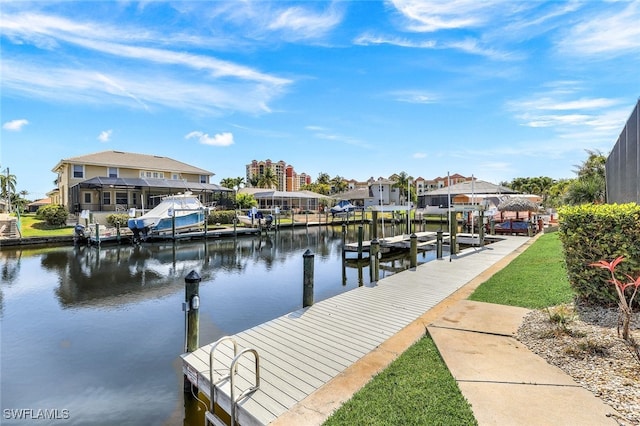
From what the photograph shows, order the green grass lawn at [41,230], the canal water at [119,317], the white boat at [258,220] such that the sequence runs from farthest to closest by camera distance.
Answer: the white boat at [258,220] → the green grass lawn at [41,230] → the canal water at [119,317]

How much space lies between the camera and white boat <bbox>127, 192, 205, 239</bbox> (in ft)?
79.7

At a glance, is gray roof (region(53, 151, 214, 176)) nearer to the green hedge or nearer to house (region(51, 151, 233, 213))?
house (region(51, 151, 233, 213))

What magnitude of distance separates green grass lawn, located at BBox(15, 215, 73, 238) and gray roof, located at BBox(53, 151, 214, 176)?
7.19 metres

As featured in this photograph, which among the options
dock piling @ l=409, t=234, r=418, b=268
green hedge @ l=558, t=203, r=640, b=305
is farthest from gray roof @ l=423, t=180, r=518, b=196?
green hedge @ l=558, t=203, r=640, b=305

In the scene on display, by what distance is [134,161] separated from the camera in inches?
1479

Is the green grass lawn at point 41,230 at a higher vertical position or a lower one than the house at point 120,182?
lower

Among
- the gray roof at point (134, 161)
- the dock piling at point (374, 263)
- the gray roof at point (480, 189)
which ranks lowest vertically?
the dock piling at point (374, 263)

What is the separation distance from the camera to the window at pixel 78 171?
32.9 meters

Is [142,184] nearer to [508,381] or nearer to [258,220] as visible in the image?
[258,220]

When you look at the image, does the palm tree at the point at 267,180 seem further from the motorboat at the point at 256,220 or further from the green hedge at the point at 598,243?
the green hedge at the point at 598,243

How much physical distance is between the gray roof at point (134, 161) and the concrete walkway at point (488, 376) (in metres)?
37.5

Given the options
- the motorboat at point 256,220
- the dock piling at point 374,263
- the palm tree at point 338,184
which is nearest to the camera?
the dock piling at point 374,263

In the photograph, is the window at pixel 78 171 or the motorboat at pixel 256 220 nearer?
the motorboat at pixel 256 220

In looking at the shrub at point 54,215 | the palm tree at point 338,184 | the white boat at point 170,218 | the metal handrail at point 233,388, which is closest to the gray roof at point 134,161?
the shrub at point 54,215
